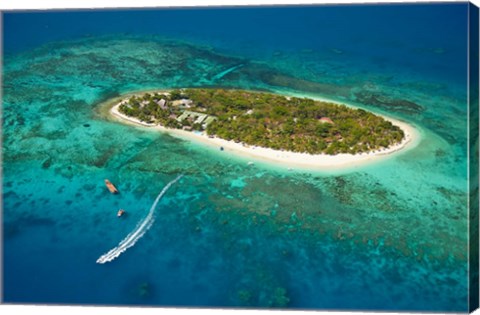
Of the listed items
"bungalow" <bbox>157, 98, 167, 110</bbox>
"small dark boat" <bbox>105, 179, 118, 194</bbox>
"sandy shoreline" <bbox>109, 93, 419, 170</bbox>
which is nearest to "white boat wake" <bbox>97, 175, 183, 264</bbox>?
"small dark boat" <bbox>105, 179, 118, 194</bbox>

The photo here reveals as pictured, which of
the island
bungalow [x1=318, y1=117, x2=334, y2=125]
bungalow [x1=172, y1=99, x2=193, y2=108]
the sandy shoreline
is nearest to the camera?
the sandy shoreline

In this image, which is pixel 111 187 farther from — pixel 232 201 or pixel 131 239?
pixel 232 201

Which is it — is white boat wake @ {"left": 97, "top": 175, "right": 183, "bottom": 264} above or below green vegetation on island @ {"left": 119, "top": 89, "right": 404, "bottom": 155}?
below

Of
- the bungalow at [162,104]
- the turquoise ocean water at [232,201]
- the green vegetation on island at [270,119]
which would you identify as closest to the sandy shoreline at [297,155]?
the green vegetation on island at [270,119]

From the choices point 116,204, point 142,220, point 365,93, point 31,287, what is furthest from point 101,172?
point 365,93

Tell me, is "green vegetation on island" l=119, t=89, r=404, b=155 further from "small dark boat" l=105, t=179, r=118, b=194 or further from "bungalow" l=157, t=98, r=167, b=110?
"small dark boat" l=105, t=179, r=118, b=194

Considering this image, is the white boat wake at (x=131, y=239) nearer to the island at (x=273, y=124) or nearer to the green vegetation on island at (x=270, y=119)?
the island at (x=273, y=124)

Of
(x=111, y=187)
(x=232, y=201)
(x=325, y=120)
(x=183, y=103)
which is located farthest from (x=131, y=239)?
(x=325, y=120)

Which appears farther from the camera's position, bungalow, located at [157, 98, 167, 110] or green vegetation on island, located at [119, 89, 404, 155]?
bungalow, located at [157, 98, 167, 110]
